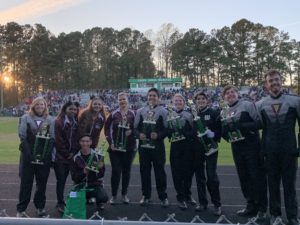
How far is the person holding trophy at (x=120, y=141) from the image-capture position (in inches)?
313

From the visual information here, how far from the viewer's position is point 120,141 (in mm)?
7914

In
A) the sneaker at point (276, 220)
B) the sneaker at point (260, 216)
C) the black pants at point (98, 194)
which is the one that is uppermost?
the black pants at point (98, 194)

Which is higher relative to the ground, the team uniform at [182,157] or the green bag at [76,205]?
the team uniform at [182,157]

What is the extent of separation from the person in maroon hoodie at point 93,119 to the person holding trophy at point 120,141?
172 millimetres

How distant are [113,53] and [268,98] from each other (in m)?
79.7

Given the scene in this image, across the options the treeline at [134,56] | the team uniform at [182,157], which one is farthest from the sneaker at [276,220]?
the treeline at [134,56]

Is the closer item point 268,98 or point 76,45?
point 268,98

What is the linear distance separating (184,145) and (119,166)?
133 centimetres

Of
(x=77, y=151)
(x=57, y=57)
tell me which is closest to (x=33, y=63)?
(x=57, y=57)

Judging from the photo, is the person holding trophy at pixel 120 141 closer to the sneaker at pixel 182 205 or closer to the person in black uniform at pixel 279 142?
the sneaker at pixel 182 205

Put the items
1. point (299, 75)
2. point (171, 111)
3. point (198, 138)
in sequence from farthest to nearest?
point (299, 75)
point (171, 111)
point (198, 138)

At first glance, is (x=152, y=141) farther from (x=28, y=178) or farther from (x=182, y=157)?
(x=28, y=178)

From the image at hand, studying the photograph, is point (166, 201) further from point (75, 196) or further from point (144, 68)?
point (144, 68)

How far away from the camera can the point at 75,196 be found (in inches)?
257
